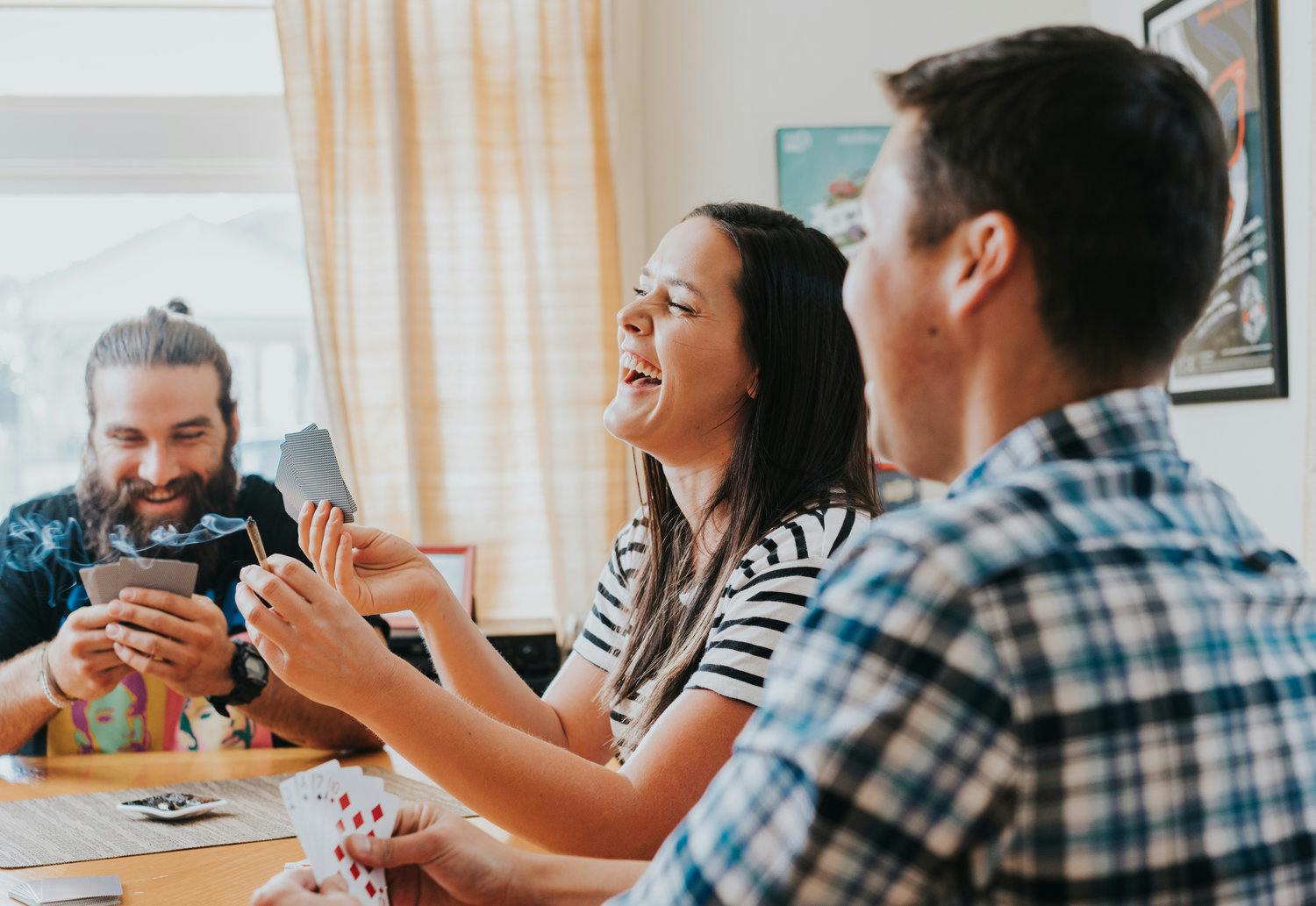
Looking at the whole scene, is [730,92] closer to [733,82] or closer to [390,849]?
[733,82]

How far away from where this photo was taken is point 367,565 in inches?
63.1

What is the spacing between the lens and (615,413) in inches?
64.1

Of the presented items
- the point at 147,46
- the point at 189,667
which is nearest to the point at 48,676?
the point at 189,667

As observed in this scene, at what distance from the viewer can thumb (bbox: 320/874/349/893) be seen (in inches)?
38.0

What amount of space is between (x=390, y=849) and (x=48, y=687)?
1.16 metres

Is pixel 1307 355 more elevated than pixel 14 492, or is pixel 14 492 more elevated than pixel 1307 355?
pixel 1307 355

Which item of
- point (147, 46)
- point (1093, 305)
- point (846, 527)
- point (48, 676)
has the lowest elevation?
point (48, 676)

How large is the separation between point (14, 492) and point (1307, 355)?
3258mm

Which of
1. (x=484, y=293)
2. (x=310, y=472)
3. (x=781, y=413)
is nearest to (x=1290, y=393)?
(x=781, y=413)

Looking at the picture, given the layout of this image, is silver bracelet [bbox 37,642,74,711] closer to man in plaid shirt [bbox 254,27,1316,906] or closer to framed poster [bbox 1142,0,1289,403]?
man in plaid shirt [bbox 254,27,1316,906]

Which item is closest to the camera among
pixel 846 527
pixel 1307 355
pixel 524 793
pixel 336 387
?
pixel 524 793

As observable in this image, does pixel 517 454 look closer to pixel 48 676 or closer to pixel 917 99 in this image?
pixel 48 676

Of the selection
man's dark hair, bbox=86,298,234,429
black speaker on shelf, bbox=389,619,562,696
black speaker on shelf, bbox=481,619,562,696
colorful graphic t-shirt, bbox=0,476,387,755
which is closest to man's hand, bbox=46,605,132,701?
colorful graphic t-shirt, bbox=0,476,387,755

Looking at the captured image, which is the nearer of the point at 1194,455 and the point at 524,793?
the point at 524,793
